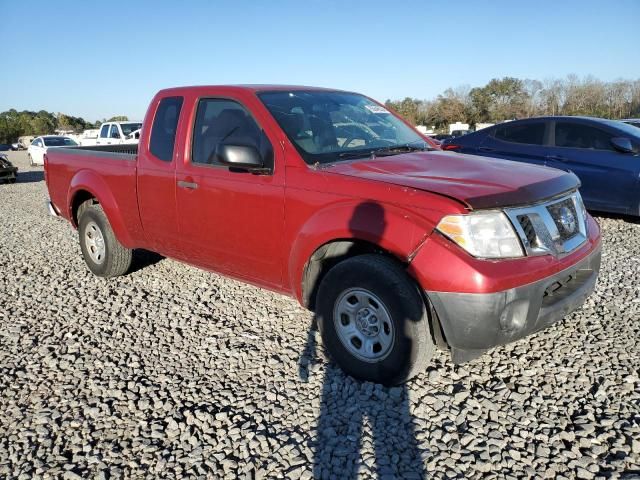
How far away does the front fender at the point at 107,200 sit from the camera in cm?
504

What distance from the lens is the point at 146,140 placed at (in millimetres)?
4672

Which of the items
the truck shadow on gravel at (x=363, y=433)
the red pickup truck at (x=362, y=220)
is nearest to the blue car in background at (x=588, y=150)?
the red pickup truck at (x=362, y=220)

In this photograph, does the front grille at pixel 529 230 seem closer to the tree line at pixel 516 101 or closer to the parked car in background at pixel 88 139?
the parked car in background at pixel 88 139

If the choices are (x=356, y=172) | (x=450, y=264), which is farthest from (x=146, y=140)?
(x=450, y=264)

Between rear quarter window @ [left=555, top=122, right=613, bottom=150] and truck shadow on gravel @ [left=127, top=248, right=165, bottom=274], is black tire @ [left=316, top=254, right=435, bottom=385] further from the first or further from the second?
rear quarter window @ [left=555, top=122, right=613, bottom=150]

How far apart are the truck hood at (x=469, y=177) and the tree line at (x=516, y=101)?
1812 inches

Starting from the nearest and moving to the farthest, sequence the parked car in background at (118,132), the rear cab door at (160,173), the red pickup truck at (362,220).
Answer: the red pickup truck at (362,220)
the rear cab door at (160,173)
the parked car in background at (118,132)

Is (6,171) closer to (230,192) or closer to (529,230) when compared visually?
(230,192)

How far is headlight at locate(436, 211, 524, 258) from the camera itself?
2.74 metres

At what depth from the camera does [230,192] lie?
3.84 meters

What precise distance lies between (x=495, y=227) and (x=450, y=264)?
339 mm

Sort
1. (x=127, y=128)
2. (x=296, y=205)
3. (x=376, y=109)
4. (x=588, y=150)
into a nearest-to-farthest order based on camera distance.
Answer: (x=296, y=205) < (x=376, y=109) < (x=588, y=150) < (x=127, y=128)

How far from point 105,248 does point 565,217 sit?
4382 mm

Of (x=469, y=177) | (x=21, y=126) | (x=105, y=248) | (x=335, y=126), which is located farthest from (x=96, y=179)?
(x=21, y=126)
